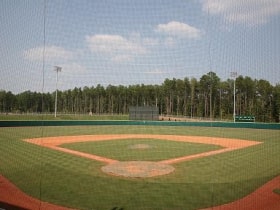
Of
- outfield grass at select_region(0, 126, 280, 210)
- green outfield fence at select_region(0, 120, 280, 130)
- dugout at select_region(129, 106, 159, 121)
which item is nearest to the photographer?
outfield grass at select_region(0, 126, 280, 210)

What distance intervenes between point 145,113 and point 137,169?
96.4ft

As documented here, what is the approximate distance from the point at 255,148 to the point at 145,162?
9728 mm

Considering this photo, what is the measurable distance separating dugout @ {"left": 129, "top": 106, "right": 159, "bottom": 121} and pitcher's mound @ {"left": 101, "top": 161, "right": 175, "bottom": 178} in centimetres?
2724

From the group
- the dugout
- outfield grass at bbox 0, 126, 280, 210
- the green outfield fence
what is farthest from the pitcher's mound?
the dugout

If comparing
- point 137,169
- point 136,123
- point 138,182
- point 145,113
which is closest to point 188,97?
point 145,113

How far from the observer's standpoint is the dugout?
4209cm

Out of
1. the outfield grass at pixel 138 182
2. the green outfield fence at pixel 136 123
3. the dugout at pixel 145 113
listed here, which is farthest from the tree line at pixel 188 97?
the outfield grass at pixel 138 182

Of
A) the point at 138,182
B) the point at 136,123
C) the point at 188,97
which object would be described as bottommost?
the point at 138,182

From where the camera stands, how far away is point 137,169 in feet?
42.9

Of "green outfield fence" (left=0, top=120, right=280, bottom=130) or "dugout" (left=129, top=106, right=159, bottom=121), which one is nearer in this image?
"green outfield fence" (left=0, top=120, right=280, bottom=130)

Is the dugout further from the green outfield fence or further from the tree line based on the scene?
the tree line

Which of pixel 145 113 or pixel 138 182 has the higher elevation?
pixel 145 113

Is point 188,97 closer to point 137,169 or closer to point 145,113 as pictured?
point 145,113

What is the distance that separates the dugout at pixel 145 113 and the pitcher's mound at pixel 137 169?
2724 centimetres
